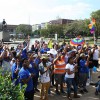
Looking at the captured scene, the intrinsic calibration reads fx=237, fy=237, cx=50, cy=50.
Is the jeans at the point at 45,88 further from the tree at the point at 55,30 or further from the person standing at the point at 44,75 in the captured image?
the tree at the point at 55,30

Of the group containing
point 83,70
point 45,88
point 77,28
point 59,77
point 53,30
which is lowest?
point 45,88

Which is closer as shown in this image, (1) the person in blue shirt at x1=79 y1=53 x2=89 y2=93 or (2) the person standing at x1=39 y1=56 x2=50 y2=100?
(2) the person standing at x1=39 y1=56 x2=50 y2=100

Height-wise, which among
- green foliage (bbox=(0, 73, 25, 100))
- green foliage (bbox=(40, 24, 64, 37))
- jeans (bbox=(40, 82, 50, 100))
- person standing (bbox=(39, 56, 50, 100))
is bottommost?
jeans (bbox=(40, 82, 50, 100))

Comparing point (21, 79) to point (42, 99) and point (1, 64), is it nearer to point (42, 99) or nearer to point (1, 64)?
point (42, 99)

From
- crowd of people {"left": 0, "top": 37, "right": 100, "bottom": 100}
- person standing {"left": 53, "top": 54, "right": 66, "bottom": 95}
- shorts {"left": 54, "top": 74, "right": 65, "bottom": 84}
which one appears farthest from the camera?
shorts {"left": 54, "top": 74, "right": 65, "bottom": 84}

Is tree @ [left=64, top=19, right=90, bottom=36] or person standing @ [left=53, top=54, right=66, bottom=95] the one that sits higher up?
tree @ [left=64, top=19, right=90, bottom=36]

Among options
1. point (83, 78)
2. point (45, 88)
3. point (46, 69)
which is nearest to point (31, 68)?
point (46, 69)

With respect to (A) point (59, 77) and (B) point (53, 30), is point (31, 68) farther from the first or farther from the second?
(B) point (53, 30)

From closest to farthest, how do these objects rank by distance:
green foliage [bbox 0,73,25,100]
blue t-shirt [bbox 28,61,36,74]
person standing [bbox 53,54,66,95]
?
green foliage [bbox 0,73,25,100] < blue t-shirt [bbox 28,61,36,74] < person standing [bbox 53,54,66,95]

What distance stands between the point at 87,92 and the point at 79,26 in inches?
2318

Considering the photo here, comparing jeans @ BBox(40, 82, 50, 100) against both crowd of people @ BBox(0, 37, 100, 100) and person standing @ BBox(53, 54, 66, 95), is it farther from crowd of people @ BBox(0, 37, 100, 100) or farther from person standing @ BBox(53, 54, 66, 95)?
person standing @ BBox(53, 54, 66, 95)

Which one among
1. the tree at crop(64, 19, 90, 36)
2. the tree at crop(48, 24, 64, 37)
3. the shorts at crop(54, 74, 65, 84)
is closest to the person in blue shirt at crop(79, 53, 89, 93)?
the shorts at crop(54, 74, 65, 84)

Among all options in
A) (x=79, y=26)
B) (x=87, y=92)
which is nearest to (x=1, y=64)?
(x=87, y=92)

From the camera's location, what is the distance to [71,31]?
233ft
